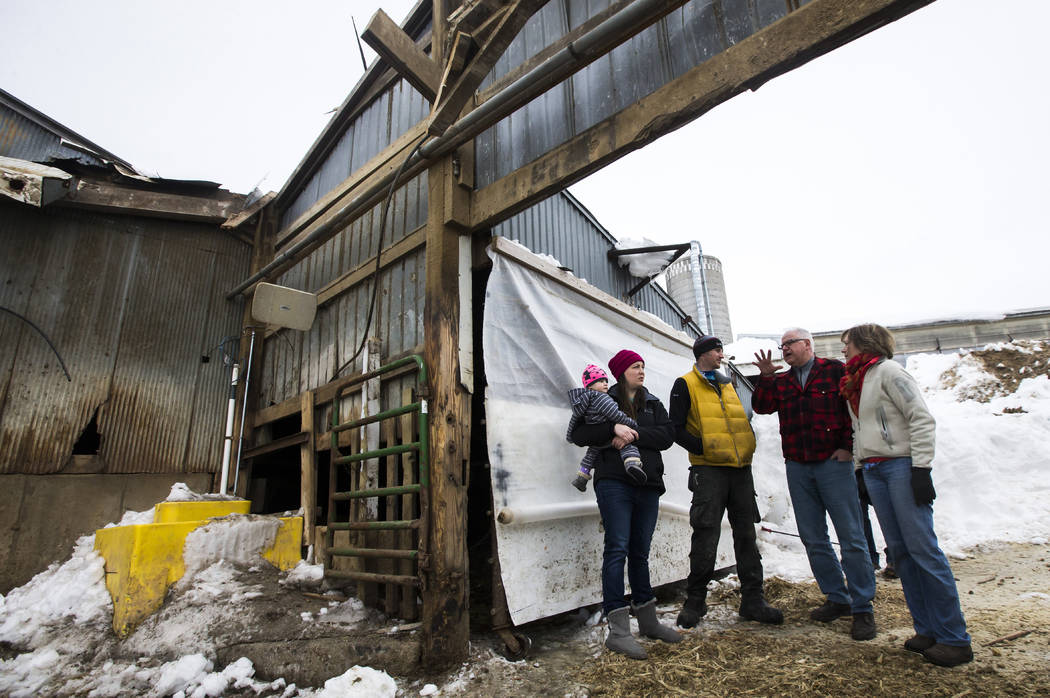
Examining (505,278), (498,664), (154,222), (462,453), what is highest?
(154,222)

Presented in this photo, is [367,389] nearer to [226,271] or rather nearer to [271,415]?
[271,415]

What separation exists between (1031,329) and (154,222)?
23697mm

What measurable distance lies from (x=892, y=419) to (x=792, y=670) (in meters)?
1.32

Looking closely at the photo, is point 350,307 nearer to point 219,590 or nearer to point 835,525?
point 219,590

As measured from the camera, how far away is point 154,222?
612cm

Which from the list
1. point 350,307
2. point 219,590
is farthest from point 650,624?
point 350,307

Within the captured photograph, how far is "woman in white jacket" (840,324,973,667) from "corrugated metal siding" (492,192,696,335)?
2628 millimetres

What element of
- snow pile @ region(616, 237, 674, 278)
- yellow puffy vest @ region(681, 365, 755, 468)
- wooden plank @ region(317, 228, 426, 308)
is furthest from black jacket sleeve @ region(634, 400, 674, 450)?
snow pile @ region(616, 237, 674, 278)

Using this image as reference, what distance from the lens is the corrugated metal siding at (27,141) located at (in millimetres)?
6914

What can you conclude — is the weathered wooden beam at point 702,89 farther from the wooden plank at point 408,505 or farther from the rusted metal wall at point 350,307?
the wooden plank at point 408,505

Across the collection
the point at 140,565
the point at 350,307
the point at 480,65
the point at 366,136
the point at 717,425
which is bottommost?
the point at 140,565

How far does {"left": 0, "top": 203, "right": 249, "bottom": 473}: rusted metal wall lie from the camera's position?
16.8 ft

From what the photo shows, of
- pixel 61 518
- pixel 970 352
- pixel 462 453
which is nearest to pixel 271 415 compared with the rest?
pixel 61 518

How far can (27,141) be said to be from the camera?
23.5 feet
